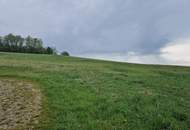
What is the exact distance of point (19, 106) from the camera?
9.31m

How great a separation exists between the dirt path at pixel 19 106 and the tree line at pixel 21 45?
226 ft

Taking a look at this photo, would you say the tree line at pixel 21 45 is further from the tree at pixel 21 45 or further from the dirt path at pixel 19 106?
the dirt path at pixel 19 106

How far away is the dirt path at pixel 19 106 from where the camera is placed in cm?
757

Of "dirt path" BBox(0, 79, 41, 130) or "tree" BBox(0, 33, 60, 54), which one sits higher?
"tree" BBox(0, 33, 60, 54)

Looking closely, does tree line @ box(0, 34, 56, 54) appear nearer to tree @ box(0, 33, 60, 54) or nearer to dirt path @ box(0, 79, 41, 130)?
tree @ box(0, 33, 60, 54)

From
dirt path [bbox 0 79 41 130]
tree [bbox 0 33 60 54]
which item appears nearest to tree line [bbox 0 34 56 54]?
tree [bbox 0 33 60 54]

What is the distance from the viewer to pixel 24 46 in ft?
274

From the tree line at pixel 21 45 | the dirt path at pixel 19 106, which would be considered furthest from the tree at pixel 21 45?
the dirt path at pixel 19 106

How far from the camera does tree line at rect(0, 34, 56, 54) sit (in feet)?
260

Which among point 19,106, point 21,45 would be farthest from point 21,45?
point 19,106

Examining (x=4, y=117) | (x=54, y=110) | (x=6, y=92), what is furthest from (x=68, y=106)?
(x=6, y=92)

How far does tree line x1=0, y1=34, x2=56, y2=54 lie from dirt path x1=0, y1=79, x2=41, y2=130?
69.0 m

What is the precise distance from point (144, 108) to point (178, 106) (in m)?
1.74

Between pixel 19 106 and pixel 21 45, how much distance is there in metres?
78.0
